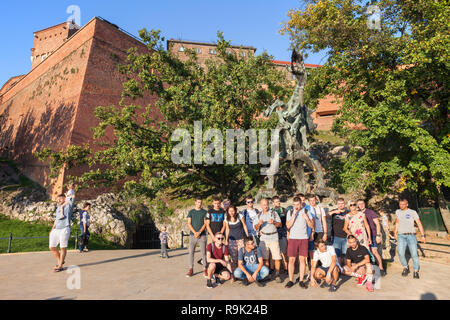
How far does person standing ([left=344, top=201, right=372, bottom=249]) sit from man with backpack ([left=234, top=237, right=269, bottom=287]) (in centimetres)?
217

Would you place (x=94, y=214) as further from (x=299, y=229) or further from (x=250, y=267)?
(x=299, y=229)

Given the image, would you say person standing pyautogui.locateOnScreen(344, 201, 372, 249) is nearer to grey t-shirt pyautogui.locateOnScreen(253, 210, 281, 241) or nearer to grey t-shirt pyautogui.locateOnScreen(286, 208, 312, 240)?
grey t-shirt pyautogui.locateOnScreen(286, 208, 312, 240)

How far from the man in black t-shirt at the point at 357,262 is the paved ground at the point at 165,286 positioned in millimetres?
208

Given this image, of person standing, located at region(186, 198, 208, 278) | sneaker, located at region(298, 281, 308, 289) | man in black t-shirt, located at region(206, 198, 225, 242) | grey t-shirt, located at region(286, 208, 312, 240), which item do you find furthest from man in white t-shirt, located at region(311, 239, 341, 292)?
person standing, located at region(186, 198, 208, 278)

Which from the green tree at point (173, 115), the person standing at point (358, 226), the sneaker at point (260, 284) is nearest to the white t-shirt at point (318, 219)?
the person standing at point (358, 226)

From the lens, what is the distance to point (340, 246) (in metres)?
6.15

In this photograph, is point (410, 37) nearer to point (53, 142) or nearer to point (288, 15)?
point (288, 15)

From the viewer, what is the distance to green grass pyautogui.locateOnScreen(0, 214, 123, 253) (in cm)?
1190

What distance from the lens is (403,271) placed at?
19.9 feet

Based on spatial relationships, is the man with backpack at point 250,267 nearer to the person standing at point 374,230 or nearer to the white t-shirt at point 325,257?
the white t-shirt at point 325,257

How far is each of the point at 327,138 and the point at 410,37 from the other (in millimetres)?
16791

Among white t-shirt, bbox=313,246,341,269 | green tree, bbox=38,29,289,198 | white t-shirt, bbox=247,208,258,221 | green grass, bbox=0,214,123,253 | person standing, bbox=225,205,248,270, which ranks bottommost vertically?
green grass, bbox=0,214,123,253

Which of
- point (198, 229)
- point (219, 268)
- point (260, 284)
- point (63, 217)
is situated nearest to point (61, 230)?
point (63, 217)

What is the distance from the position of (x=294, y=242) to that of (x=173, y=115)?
13.1 m
